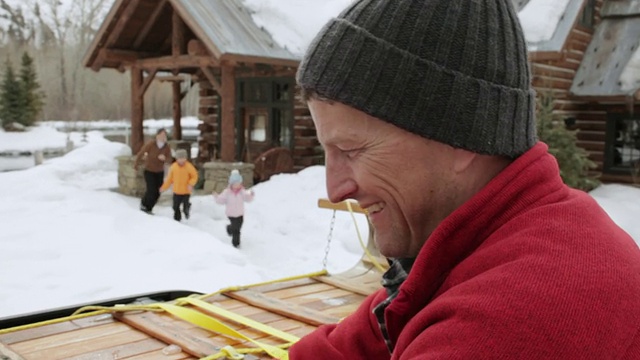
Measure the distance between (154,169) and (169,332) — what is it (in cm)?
893

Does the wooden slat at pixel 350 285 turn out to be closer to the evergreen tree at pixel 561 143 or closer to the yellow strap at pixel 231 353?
the yellow strap at pixel 231 353

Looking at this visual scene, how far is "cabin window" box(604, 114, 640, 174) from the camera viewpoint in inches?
595

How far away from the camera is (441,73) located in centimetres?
117

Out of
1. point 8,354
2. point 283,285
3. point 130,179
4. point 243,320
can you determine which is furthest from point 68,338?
point 130,179

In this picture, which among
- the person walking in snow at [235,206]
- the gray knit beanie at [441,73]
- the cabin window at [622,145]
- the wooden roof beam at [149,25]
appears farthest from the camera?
the cabin window at [622,145]

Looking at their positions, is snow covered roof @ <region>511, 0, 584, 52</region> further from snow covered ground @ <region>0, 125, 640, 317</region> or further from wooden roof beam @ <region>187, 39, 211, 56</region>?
wooden roof beam @ <region>187, 39, 211, 56</region>

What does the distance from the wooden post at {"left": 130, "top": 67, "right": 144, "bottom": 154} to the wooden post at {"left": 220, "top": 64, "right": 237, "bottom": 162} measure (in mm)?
2795

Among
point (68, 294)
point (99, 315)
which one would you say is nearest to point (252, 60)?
point (68, 294)

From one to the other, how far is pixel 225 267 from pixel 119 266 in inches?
46.5

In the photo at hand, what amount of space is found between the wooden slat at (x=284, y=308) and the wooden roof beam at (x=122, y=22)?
11.1 metres

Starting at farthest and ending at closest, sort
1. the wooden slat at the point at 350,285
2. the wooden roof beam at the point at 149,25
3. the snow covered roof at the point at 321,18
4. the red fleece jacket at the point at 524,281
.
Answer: the wooden roof beam at the point at 149,25, the snow covered roof at the point at 321,18, the wooden slat at the point at 350,285, the red fleece jacket at the point at 524,281

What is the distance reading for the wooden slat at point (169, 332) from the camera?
281 centimetres

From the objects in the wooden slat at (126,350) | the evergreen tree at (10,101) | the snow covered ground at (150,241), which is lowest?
the snow covered ground at (150,241)

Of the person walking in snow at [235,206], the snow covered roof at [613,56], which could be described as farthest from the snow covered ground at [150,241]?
the snow covered roof at [613,56]
